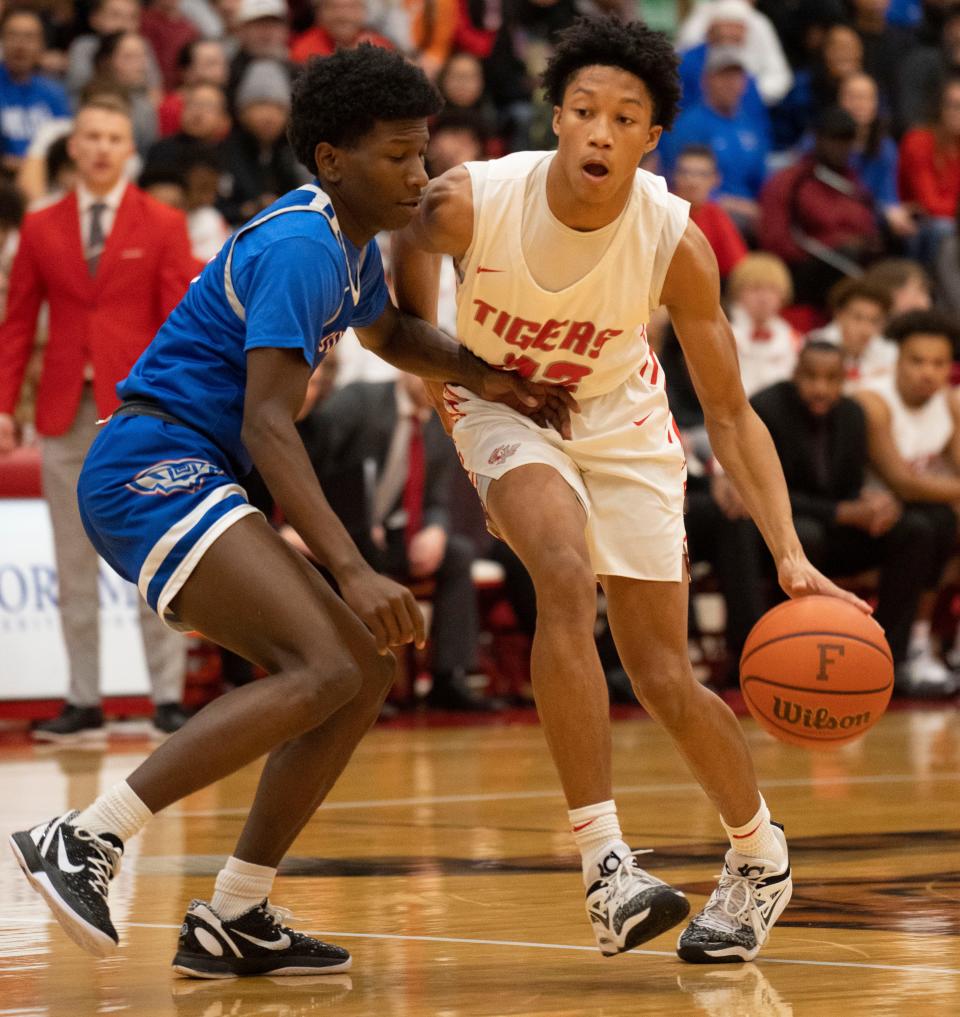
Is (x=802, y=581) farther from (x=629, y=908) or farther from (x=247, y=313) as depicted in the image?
(x=247, y=313)

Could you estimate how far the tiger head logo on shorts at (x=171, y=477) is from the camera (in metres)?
3.92

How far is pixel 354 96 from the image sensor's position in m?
4.06

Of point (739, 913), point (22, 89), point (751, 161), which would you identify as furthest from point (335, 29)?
point (739, 913)

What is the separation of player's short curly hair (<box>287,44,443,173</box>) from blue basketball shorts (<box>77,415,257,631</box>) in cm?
68

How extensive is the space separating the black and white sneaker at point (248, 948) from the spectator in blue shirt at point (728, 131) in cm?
1062

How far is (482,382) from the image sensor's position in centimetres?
448

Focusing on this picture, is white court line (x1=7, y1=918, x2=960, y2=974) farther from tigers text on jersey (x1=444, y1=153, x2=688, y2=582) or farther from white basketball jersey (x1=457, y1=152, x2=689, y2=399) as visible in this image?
white basketball jersey (x1=457, y1=152, x2=689, y2=399)

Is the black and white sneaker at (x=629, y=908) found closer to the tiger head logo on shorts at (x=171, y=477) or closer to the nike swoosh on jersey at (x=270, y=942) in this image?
the nike swoosh on jersey at (x=270, y=942)

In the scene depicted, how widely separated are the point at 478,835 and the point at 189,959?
2.10 m

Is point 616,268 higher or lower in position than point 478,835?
higher

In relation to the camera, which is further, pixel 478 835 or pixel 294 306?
pixel 478 835

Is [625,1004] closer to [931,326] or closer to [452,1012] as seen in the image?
[452,1012]

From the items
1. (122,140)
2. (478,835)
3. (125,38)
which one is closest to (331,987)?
(478,835)

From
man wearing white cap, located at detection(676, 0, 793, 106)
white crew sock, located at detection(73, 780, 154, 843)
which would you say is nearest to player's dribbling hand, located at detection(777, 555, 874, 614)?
white crew sock, located at detection(73, 780, 154, 843)
